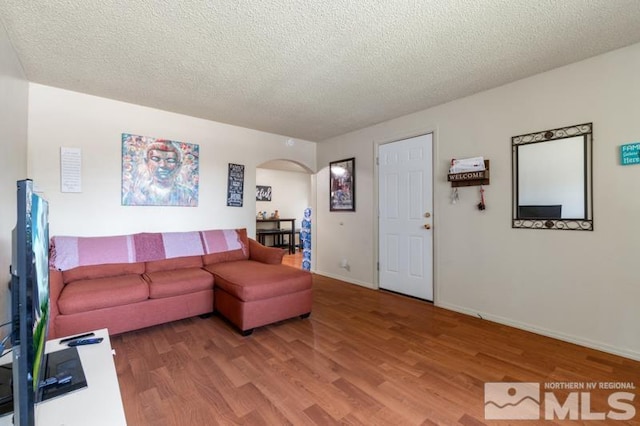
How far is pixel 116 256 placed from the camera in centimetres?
293

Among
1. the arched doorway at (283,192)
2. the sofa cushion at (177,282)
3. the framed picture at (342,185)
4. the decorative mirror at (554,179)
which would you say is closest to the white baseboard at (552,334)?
the decorative mirror at (554,179)

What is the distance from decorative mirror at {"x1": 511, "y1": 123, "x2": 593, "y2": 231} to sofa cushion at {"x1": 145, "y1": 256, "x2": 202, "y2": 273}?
341cm

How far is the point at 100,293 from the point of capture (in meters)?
2.40

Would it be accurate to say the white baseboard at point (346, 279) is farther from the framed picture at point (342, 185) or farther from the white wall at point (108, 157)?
the white wall at point (108, 157)

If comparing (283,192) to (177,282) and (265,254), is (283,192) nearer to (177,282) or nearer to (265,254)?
(265,254)

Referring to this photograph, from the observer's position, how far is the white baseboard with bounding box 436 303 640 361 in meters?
2.20

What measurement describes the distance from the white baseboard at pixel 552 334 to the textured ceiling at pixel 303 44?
231 cm

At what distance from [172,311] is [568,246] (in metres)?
3.61

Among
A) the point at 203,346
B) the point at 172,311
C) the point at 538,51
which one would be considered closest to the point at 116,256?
the point at 172,311

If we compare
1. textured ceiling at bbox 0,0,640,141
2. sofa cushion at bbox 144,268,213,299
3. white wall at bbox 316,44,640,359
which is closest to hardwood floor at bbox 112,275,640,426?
white wall at bbox 316,44,640,359

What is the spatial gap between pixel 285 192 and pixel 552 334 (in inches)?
266

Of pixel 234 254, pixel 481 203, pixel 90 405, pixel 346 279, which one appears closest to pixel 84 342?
pixel 90 405

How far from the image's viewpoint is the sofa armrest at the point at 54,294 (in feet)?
7.27

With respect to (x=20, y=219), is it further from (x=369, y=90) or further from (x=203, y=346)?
(x=369, y=90)
